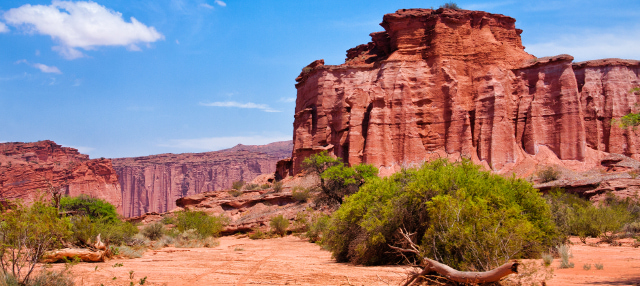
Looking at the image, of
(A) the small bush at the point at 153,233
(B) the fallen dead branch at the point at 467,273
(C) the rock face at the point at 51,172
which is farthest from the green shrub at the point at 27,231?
(C) the rock face at the point at 51,172

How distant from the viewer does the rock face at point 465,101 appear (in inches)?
1677

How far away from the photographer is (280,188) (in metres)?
43.0

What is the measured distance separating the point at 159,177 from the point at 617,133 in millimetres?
95721

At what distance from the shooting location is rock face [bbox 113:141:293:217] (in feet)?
356

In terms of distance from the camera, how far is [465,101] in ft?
150

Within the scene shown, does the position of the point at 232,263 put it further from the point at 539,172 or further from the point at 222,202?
the point at 539,172

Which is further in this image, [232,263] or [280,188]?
[280,188]

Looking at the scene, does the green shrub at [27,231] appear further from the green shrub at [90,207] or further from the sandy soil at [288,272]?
the green shrub at [90,207]

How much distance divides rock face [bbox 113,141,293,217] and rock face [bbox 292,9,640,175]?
6443cm

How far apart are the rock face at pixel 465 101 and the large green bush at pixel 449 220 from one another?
2952cm

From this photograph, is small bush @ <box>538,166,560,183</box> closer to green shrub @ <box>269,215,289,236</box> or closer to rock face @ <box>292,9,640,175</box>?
rock face @ <box>292,9,640,175</box>

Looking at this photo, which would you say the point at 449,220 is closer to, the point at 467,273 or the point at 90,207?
the point at 467,273

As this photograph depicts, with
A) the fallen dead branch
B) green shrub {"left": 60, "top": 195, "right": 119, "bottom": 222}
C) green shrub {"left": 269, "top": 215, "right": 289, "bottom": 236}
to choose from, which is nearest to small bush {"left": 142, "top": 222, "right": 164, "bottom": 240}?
green shrub {"left": 269, "top": 215, "right": 289, "bottom": 236}

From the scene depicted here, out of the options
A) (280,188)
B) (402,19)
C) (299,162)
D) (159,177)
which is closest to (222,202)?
(280,188)
